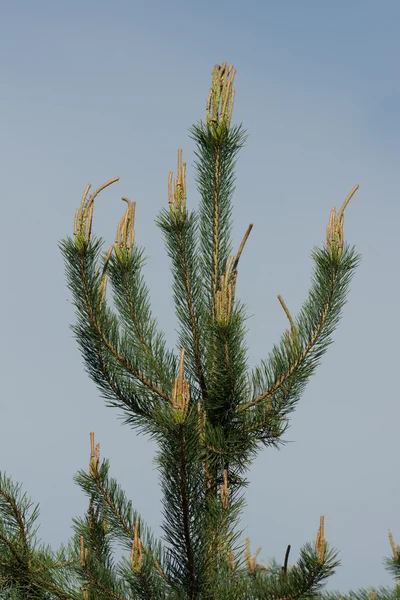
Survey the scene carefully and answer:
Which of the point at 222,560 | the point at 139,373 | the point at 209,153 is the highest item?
the point at 209,153

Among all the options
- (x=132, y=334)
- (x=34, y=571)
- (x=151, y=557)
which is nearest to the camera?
(x=151, y=557)

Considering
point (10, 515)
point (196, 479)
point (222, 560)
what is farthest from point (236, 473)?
point (10, 515)

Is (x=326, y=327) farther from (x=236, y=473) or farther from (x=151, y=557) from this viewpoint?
(x=151, y=557)

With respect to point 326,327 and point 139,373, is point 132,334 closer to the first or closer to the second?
point 139,373

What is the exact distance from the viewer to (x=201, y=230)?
585cm

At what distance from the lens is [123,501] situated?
5668mm

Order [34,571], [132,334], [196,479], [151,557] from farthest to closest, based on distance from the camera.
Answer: [132,334] < [34,571] < [151,557] < [196,479]

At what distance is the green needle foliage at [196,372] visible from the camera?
506 centimetres

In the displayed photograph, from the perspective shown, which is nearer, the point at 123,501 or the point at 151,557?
the point at 151,557

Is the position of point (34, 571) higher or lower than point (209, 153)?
lower

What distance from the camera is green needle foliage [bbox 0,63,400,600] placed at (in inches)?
199

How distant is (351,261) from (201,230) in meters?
1.05

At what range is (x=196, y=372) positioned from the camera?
222 inches

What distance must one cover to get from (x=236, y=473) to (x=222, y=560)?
675 millimetres
